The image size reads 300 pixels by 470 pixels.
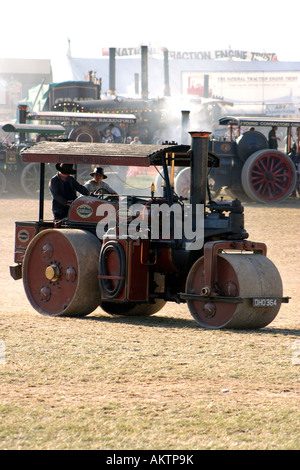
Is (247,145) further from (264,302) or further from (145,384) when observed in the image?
(145,384)

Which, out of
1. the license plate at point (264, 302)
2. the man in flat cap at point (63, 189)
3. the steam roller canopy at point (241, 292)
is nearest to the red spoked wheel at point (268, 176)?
the man in flat cap at point (63, 189)

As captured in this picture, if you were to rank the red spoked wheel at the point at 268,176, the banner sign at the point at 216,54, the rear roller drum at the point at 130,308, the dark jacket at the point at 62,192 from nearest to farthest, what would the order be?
the rear roller drum at the point at 130,308 → the dark jacket at the point at 62,192 → the red spoked wheel at the point at 268,176 → the banner sign at the point at 216,54

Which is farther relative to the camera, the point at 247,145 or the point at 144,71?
the point at 144,71

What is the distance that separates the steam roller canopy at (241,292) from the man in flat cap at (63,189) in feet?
6.60

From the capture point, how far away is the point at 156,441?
4281mm

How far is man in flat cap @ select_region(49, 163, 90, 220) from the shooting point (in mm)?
8969

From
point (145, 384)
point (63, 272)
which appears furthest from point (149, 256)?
point (145, 384)

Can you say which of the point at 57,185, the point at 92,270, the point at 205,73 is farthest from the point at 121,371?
the point at 205,73

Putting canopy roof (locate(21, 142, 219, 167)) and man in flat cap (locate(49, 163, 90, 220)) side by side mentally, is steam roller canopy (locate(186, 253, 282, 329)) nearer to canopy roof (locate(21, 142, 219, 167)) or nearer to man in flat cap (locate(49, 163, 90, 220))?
canopy roof (locate(21, 142, 219, 167))

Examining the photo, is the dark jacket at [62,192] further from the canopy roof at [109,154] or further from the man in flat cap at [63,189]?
the canopy roof at [109,154]

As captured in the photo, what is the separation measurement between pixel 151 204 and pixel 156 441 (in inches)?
156

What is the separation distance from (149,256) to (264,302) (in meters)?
1.30

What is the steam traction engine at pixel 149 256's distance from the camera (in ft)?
24.2

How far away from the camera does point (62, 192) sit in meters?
9.02
